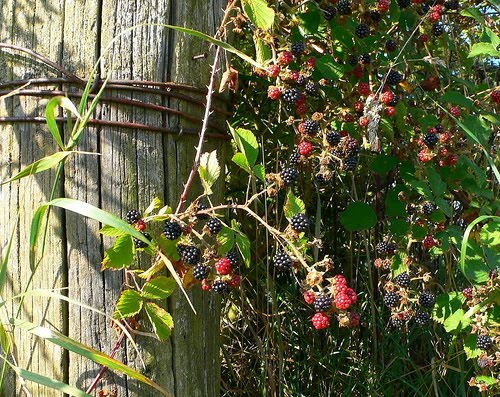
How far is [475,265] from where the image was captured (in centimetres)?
195

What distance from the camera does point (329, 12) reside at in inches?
77.0

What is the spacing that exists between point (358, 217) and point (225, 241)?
2.22 ft

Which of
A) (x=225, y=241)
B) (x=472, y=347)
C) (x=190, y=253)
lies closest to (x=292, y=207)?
(x=225, y=241)

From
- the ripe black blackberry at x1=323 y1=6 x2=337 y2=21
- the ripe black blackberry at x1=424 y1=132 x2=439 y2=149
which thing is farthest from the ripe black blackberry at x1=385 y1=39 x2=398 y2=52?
the ripe black blackberry at x1=424 y1=132 x2=439 y2=149

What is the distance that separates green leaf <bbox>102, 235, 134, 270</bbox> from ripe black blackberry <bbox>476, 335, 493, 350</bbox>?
1.07m

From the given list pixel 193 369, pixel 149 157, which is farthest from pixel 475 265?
pixel 149 157

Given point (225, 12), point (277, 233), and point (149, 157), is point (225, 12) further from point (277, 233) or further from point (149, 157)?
point (277, 233)

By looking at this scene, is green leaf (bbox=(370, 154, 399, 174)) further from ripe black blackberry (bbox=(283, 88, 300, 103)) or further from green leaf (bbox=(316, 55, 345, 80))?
ripe black blackberry (bbox=(283, 88, 300, 103))

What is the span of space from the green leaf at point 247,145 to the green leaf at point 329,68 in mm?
369

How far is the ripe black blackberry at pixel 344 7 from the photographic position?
1.93 meters

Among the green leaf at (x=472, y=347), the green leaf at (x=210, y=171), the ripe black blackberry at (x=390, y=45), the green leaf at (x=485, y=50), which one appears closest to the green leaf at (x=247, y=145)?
the green leaf at (x=210, y=171)

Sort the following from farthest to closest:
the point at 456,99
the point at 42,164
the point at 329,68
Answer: the point at 456,99, the point at 329,68, the point at 42,164

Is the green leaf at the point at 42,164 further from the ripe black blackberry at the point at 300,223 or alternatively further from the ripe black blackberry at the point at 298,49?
the ripe black blackberry at the point at 298,49

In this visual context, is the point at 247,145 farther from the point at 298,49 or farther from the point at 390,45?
the point at 390,45
